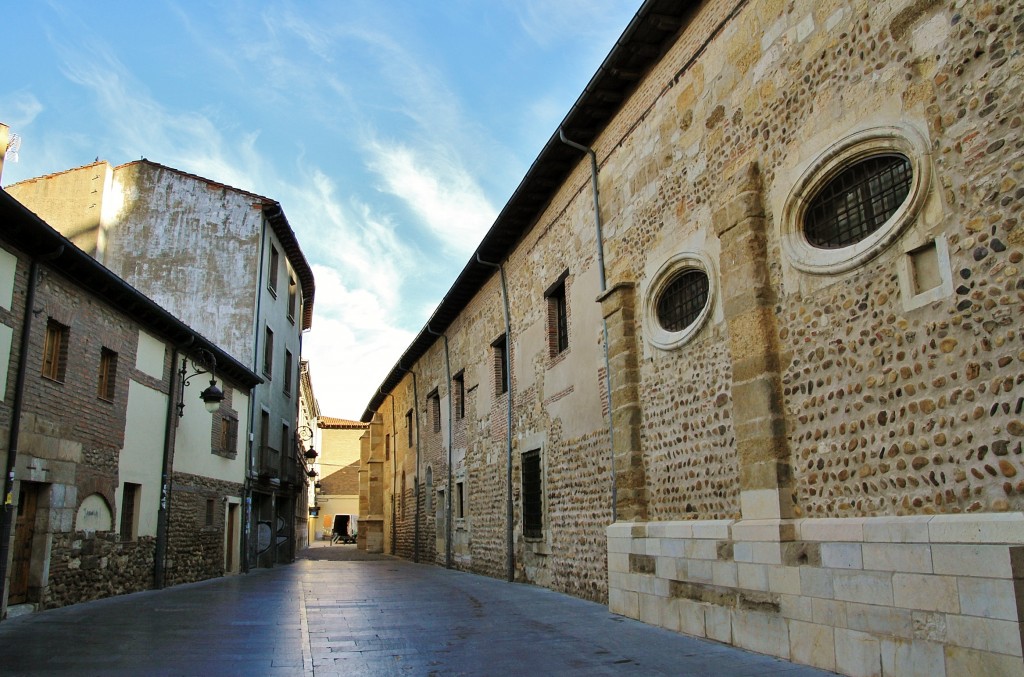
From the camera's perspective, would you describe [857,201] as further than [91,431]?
No

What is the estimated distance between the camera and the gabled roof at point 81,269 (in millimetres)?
8867

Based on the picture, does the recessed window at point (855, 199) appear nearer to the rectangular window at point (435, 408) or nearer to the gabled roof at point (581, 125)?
the gabled roof at point (581, 125)

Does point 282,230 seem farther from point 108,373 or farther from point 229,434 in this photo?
point 108,373

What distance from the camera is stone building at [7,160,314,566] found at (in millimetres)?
19047

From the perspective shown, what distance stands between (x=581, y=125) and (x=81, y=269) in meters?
7.17

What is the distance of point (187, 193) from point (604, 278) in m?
14.3

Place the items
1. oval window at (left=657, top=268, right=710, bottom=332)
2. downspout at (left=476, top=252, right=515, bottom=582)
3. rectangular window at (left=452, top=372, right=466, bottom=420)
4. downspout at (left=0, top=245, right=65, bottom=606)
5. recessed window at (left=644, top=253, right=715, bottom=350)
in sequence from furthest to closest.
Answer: rectangular window at (left=452, top=372, right=466, bottom=420) → downspout at (left=476, top=252, right=515, bottom=582) → downspout at (left=0, top=245, right=65, bottom=606) → oval window at (left=657, top=268, right=710, bottom=332) → recessed window at (left=644, top=253, right=715, bottom=350)

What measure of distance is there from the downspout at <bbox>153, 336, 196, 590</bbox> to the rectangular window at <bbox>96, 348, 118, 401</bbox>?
2175 millimetres

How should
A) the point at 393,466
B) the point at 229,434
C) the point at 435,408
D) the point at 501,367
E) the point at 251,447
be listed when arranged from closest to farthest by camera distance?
the point at 501,367
the point at 229,434
the point at 251,447
the point at 435,408
the point at 393,466

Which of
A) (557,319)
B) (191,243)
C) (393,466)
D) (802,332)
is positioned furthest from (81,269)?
(393,466)

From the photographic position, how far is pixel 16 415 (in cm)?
906

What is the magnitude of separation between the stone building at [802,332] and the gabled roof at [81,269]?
667 centimetres

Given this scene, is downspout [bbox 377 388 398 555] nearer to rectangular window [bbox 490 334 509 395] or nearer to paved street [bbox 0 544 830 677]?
rectangular window [bbox 490 334 509 395]

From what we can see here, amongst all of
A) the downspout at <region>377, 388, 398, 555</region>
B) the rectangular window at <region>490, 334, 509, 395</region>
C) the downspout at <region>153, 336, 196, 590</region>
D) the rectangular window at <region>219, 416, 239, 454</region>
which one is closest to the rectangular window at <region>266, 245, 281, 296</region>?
the rectangular window at <region>219, 416, 239, 454</region>
